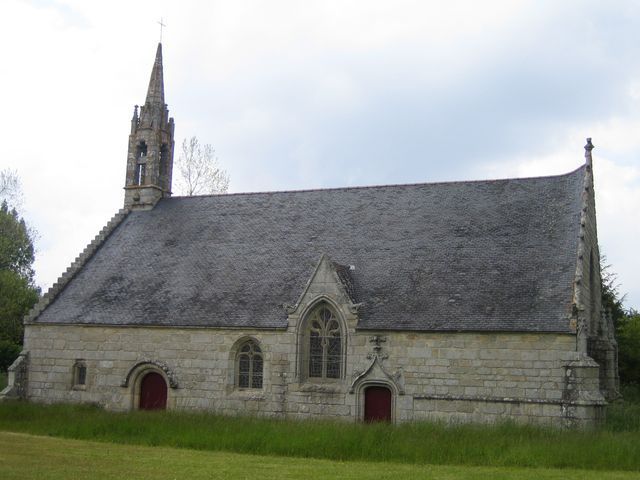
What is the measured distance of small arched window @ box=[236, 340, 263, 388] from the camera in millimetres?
26375

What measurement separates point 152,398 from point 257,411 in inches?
169

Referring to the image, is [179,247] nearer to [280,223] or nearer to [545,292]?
[280,223]

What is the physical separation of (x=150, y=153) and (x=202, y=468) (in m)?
20.5

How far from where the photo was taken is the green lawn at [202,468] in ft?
51.4

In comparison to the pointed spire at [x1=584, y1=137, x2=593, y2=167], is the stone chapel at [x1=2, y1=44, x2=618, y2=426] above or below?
below

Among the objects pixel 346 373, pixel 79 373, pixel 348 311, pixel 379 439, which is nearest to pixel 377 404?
pixel 346 373

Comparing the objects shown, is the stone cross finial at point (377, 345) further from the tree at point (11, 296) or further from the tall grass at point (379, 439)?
the tree at point (11, 296)

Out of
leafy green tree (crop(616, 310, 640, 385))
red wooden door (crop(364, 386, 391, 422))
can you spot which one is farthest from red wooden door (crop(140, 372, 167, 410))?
leafy green tree (crop(616, 310, 640, 385))

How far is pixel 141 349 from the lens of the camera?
27.7 m

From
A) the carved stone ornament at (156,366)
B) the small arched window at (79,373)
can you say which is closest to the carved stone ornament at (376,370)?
the carved stone ornament at (156,366)

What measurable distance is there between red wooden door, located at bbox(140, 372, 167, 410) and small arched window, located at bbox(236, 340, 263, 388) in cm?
292

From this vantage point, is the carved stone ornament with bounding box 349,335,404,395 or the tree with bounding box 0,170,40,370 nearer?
the carved stone ornament with bounding box 349,335,404,395

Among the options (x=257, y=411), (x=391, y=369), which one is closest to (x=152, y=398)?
(x=257, y=411)

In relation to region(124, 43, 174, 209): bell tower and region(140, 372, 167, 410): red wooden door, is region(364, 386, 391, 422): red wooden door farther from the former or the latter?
region(124, 43, 174, 209): bell tower
